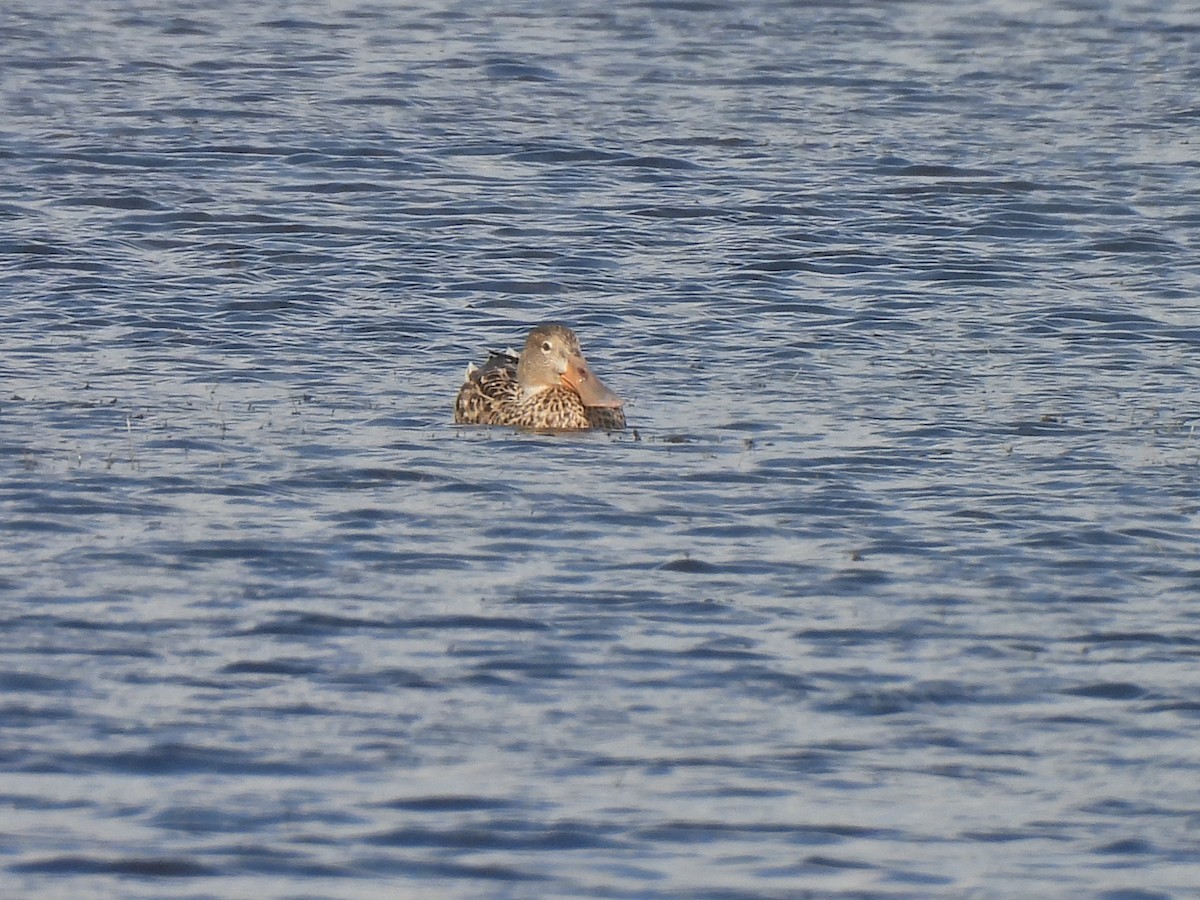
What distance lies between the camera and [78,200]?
749 inches

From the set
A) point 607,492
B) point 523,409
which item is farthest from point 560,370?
point 607,492

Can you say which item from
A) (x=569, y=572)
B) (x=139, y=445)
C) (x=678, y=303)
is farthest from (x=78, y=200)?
(x=569, y=572)

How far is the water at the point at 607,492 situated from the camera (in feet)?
26.5

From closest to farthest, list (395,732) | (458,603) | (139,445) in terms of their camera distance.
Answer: (395,732), (458,603), (139,445)

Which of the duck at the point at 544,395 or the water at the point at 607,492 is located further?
the duck at the point at 544,395

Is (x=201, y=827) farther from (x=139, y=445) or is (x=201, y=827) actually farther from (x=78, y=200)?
(x=78, y=200)

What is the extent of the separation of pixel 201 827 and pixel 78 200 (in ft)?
38.8

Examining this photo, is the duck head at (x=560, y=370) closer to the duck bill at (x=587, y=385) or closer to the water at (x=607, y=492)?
the duck bill at (x=587, y=385)

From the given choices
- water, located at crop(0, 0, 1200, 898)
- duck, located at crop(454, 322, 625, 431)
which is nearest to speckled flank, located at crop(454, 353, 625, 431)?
duck, located at crop(454, 322, 625, 431)

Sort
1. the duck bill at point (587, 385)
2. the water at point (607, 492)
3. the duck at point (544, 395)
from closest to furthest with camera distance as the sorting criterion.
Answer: the water at point (607, 492) → the duck bill at point (587, 385) → the duck at point (544, 395)

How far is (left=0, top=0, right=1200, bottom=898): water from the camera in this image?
8.07m

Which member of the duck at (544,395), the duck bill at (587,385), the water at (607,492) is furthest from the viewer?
the duck at (544,395)

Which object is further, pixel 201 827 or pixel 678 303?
pixel 678 303

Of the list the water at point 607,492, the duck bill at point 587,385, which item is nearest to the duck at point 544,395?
the duck bill at point 587,385
